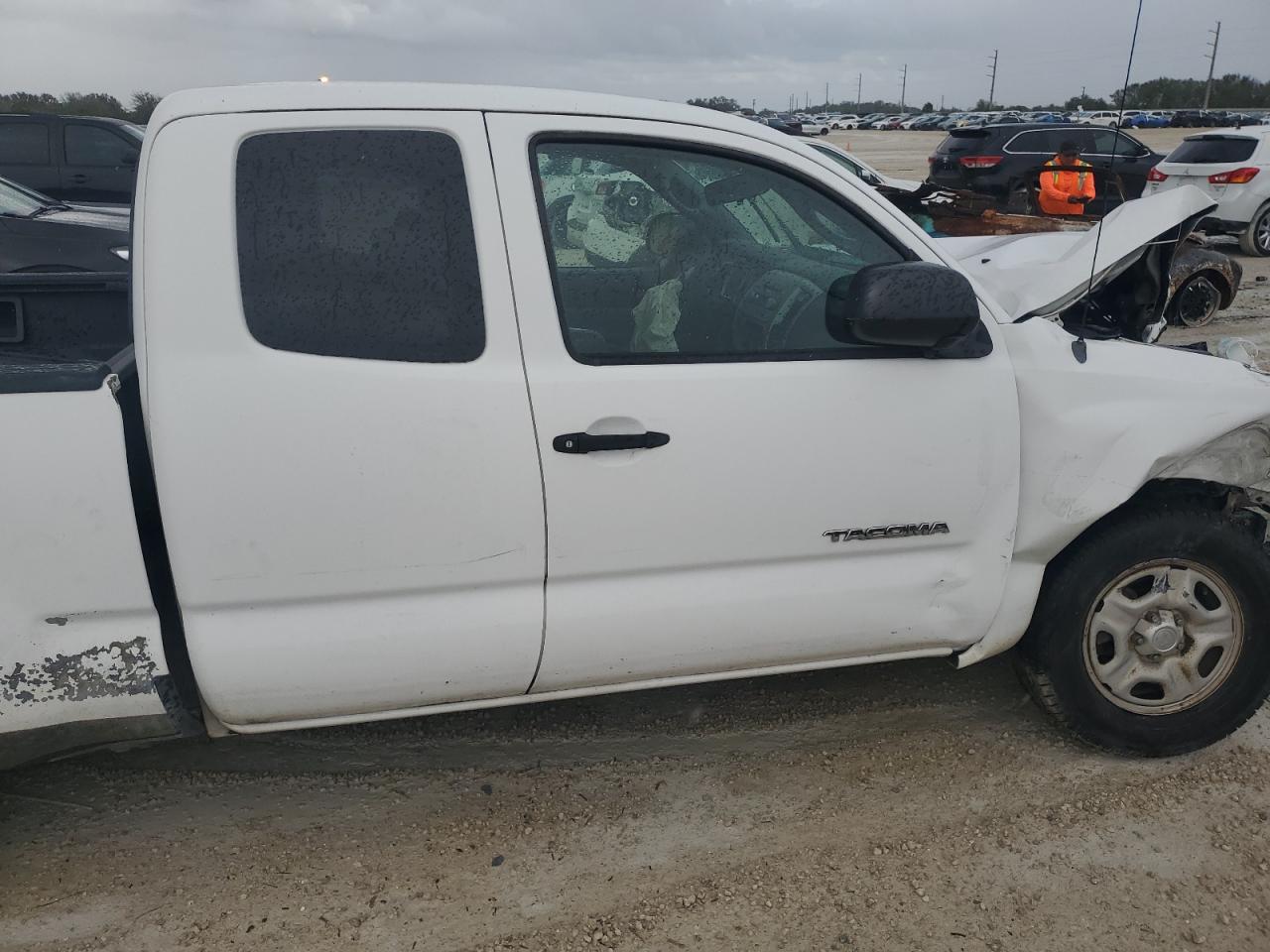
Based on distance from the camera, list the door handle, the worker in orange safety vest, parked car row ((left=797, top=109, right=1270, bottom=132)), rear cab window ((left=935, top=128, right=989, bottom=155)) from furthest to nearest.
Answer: parked car row ((left=797, top=109, right=1270, bottom=132)) < rear cab window ((left=935, top=128, right=989, bottom=155)) < the worker in orange safety vest < the door handle

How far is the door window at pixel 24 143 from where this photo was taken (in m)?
11.6

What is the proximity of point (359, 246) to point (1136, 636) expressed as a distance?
2421mm

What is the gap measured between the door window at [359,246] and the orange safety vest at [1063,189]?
873 cm

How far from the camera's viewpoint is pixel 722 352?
252 centimetres

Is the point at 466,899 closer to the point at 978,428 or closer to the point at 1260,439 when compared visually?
the point at 978,428

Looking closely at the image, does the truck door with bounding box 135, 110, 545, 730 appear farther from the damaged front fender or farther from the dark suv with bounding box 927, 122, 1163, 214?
the dark suv with bounding box 927, 122, 1163, 214

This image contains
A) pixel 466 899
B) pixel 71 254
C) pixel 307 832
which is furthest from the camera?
pixel 71 254

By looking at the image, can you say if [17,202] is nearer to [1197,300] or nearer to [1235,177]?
[1197,300]

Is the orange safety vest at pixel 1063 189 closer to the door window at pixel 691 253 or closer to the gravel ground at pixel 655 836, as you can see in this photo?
the gravel ground at pixel 655 836

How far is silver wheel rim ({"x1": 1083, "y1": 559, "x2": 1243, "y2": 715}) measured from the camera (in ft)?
9.58

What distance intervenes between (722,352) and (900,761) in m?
1.44

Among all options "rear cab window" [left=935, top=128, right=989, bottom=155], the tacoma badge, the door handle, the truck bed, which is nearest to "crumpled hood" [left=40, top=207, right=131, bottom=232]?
the truck bed

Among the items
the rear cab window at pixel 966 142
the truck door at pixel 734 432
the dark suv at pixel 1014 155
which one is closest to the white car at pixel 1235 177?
the dark suv at pixel 1014 155

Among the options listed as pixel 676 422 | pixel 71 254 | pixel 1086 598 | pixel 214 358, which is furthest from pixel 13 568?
pixel 71 254
